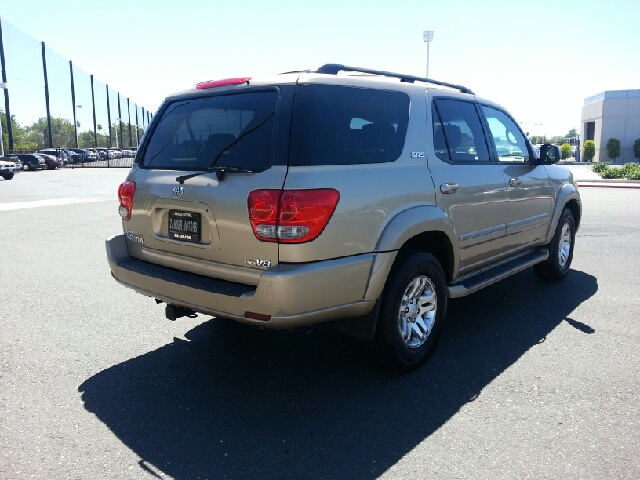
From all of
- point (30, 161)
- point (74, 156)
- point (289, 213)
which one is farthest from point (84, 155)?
point (289, 213)

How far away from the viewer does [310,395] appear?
11.3 feet

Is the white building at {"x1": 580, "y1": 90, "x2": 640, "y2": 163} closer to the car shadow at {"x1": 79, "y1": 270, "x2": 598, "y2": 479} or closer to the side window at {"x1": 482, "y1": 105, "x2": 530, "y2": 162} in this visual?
the side window at {"x1": 482, "y1": 105, "x2": 530, "y2": 162}

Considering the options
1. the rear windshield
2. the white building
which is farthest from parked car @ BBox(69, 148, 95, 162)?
the rear windshield

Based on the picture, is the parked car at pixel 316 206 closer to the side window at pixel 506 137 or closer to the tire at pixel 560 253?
the side window at pixel 506 137

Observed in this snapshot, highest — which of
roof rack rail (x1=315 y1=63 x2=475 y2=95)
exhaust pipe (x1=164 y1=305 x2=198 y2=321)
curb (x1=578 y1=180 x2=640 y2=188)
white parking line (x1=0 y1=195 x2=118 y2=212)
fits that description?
roof rack rail (x1=315 y1=63 x2=475 y2=95)

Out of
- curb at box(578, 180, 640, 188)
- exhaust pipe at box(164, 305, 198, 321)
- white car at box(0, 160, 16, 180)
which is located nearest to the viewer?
exhaust pipe at box(164, 305, 198, 321)

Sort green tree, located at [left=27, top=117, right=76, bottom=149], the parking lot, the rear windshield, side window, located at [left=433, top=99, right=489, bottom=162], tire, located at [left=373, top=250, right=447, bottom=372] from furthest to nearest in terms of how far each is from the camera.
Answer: green tree, located at [left=27, top=117, right=76, bottom=149] < side window, located at [left=433, top=99, right=489, bottom=162] < tire, located at [left=373, top=250, right=447, bottom=372] < the rear windshield < the parking lot

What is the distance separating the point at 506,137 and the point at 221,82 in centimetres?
286

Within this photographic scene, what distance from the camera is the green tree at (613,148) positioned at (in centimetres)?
4848

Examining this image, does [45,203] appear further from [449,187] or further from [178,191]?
[449,187]

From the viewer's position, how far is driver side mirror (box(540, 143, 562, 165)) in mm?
5352

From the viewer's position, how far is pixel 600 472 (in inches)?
103

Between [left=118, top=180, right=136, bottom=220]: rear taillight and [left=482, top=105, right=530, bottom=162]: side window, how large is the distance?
122 inches

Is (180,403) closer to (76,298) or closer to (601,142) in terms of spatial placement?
(76,298)
